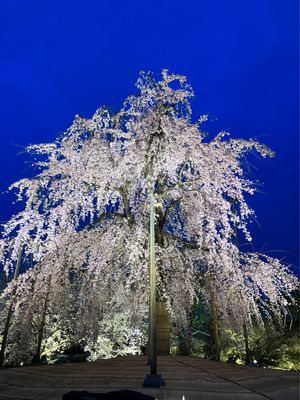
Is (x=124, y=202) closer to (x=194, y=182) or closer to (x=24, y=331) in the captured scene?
(x=194, y=182)

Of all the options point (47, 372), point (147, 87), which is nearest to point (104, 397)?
point (47, 372)

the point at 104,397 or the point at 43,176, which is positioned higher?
the point at 43,176

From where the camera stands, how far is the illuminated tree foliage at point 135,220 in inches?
460

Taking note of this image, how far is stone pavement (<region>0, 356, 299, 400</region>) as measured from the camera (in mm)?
7188

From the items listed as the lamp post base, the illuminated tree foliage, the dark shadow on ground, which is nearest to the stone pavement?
the lamp post base

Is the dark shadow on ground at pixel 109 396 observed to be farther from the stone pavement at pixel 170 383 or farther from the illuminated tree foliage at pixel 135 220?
the illuminated tree foliage at pixel 135 220

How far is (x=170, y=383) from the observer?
8031 millimetres

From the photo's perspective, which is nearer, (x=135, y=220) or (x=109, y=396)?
(x=109, y=396)

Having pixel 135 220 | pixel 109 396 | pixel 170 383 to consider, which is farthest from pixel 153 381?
pixel 135 220

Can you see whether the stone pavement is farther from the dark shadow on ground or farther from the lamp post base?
the dark shadow on ground

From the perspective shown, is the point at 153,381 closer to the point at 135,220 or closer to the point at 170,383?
the point at 170,383

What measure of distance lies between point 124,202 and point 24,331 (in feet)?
21.5

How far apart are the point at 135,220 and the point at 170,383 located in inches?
267

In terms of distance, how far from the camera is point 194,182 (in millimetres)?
12508
